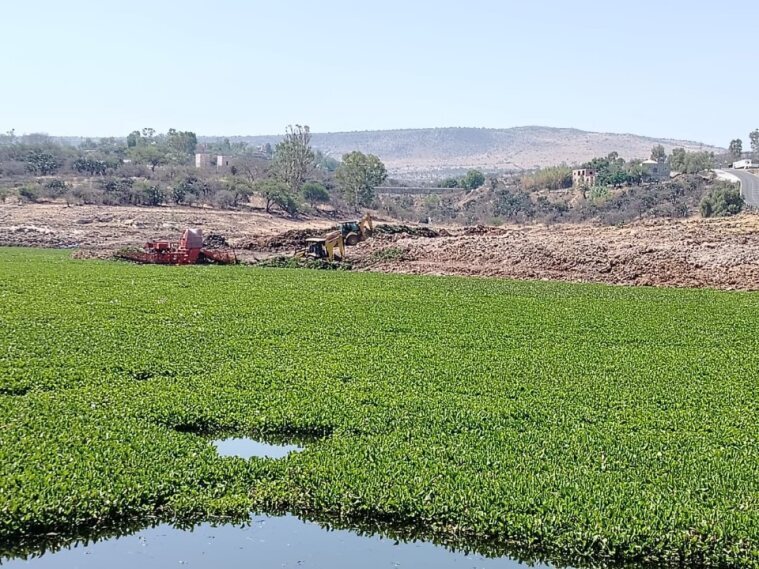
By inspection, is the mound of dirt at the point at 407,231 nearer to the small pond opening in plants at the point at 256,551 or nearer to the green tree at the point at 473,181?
the small pond opening in plants at the point at 256,551

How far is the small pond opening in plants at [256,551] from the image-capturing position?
844 centimetres

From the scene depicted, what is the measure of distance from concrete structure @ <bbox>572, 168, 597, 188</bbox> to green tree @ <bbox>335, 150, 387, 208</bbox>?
21.2 m

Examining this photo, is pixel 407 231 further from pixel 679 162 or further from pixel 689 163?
pixel 679 162

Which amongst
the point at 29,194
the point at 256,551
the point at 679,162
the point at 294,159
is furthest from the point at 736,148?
the point at 256,551

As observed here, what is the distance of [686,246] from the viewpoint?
3412 centimetres

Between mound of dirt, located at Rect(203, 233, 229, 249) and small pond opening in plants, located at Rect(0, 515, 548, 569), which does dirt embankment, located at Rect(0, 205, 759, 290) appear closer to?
mound of dirt, located at Rect(203, 233, 229, 249)

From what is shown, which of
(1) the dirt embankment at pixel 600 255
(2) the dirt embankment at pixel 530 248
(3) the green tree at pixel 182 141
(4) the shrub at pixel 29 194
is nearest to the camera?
(1) the dirt embankment at pixel 600 255

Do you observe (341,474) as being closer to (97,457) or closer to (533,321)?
(97,457)

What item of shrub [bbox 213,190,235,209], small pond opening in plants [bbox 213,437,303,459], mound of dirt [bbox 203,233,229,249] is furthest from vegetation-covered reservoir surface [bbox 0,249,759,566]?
shrub [bbox 213,190,235,209]

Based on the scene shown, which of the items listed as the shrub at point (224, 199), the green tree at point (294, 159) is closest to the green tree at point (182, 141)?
the green tree at point (294, 159)

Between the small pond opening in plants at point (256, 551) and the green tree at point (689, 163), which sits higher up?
the green tree at point (689, 163)

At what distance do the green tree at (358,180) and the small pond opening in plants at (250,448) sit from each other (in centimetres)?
7783

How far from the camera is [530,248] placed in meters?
36.7

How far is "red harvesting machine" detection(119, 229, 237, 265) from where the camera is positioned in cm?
3612
